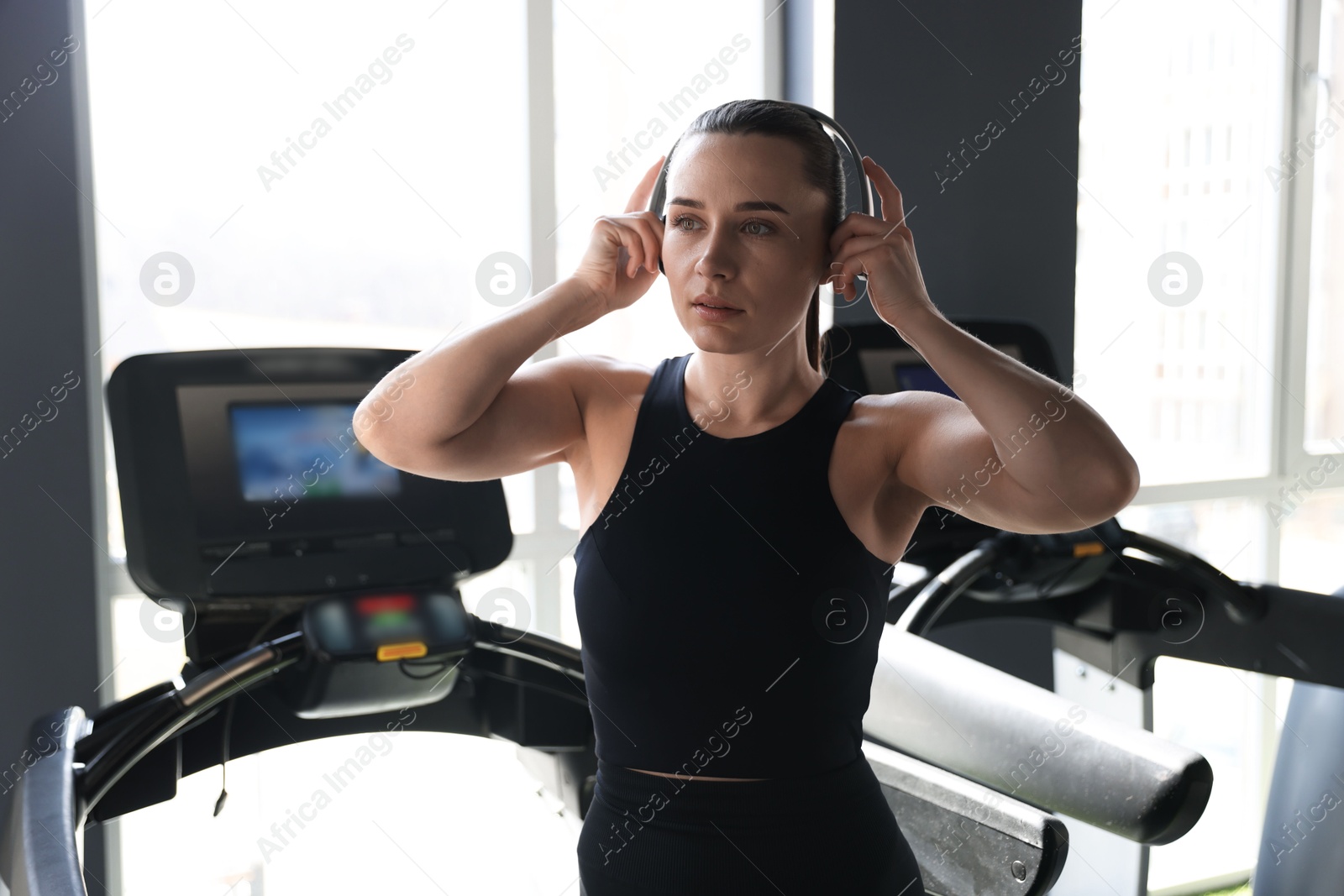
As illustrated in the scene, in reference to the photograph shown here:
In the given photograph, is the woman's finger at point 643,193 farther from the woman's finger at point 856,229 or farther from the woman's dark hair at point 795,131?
the woman's finger at point 856,229

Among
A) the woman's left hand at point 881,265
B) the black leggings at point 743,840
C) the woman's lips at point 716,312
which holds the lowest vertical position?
the black leggings at point 743,840

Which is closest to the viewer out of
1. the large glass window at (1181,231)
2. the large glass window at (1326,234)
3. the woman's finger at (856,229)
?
the woman's finger at (856,229)

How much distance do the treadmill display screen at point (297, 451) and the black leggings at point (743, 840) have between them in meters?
0.79

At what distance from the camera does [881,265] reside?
47.0 inches

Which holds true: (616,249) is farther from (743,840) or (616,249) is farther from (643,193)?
(743,840)

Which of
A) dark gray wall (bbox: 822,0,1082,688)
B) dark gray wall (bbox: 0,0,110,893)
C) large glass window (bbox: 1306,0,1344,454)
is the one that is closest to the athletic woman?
dark gray wall (bbox: 0,0,110,893)

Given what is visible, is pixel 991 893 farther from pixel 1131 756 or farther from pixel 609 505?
pixel 609 505

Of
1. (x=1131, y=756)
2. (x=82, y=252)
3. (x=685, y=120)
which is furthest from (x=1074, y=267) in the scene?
(x=82, y=252)

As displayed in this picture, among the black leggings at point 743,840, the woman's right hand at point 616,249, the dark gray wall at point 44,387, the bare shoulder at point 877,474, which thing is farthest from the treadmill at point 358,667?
the dark gray wall at point 44,387

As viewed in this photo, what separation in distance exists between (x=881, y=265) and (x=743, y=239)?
0.51ft

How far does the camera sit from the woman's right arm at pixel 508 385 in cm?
119

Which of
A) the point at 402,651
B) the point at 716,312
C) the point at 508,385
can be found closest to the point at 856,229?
the point at 716,312

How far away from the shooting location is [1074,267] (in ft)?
10.4

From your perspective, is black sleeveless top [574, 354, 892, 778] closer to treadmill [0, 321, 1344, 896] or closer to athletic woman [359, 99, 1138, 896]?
athletic woman [359, 99, 1138, 896]
